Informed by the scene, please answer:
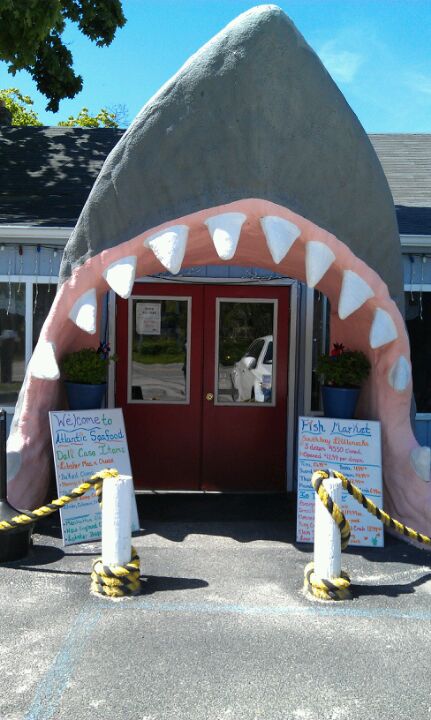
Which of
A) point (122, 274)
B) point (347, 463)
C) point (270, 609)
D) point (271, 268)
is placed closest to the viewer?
point (270, 609)

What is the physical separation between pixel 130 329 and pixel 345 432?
8.51ft

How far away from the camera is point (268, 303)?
7090mm

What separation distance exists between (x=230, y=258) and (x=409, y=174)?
5.27 meters

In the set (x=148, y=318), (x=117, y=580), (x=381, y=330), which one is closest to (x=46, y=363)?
(x=117, y=580)

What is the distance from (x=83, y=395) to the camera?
5.55 m

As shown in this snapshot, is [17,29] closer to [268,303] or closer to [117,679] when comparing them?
[268,303]

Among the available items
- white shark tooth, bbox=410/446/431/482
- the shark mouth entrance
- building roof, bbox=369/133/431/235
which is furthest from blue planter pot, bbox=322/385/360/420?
building roof, bbox=369/133/431/235

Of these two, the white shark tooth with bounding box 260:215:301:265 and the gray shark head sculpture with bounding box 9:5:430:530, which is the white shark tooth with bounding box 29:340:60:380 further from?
the white shark tooth with bounding box 260:215:301:265

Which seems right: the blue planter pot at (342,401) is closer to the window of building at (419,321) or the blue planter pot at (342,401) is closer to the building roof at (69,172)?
the window of building at (419,321)

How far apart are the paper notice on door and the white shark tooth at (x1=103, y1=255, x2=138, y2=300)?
2.56 m

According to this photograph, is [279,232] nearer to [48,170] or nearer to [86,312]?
[86,312]

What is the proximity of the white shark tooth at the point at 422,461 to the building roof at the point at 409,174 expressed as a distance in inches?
88.4

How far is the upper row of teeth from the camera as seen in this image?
4.20 meters

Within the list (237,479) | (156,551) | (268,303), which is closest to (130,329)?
(268,303)
